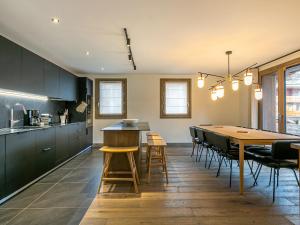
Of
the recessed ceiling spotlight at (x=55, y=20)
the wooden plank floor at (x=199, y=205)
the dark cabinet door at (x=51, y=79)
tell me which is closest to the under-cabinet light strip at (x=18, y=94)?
the dark cabinet door at (x=51, y=79)

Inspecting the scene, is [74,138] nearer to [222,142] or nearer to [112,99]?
[112,99]

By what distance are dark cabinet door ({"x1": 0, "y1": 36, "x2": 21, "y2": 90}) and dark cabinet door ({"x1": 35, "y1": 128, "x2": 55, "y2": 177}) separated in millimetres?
838

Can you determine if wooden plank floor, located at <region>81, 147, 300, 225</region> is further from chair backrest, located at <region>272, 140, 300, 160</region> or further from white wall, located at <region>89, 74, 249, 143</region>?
white wall, located at <region>89, 74, 249, 143</region>

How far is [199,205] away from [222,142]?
1.24 metres

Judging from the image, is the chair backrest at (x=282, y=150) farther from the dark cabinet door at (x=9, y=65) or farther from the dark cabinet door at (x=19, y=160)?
the dark cabinet door at (x=9, y=65)

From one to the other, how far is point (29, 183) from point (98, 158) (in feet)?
7.27

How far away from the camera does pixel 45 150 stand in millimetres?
3822

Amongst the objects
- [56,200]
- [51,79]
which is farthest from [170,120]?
[56,200]

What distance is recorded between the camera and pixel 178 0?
257cm

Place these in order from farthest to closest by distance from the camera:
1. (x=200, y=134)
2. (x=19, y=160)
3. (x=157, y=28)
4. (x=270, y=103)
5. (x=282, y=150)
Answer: (x=270, y=103), (x=200, y=134), (x=157, y=28), (x=19, y=160), (x=282, y=150)

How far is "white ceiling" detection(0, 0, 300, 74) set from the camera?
8.91ft

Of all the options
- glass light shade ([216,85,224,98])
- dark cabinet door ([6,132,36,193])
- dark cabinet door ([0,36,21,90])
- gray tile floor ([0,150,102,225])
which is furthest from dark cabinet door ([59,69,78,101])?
glass light shade ([216,85,224,98])

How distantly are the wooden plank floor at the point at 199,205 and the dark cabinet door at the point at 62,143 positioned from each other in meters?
1.87

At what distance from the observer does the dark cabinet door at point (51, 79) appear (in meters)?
4.33
